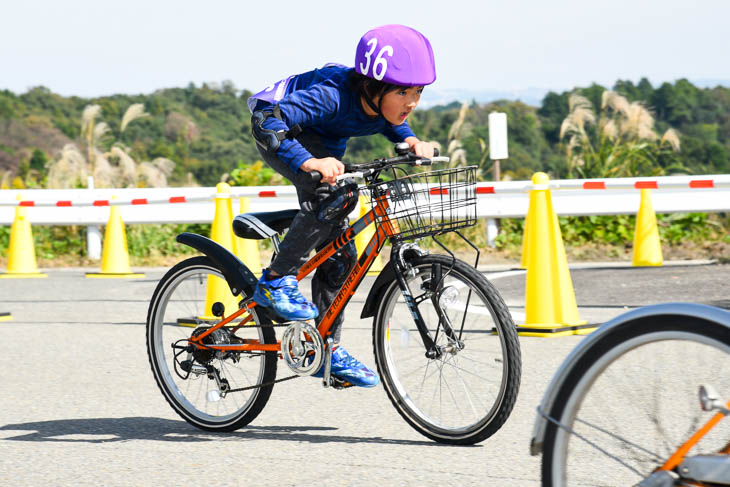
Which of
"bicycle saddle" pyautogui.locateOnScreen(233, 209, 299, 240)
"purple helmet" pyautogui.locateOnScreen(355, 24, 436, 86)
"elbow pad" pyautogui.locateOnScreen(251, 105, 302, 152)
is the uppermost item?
"purple helmet" pyautogui.locateOnScreen(355, 24, 436, 86)

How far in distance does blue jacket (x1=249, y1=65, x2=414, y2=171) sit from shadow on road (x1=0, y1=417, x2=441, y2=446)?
3.93 feet

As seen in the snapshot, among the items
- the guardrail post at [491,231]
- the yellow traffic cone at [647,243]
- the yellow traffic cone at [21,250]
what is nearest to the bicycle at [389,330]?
the yellow traffic cone at [647,243]

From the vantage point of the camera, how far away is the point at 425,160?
14.7 ft

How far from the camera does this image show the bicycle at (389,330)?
169 inches

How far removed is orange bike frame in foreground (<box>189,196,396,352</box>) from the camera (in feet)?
14.6

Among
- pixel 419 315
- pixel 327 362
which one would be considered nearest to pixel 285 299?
pixel 327 362

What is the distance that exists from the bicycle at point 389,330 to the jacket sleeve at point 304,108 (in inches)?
11.4

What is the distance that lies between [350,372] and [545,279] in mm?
3024

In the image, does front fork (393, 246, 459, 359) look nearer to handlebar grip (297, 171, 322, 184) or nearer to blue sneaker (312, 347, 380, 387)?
blue sneaker (312, 347, 380, 387)

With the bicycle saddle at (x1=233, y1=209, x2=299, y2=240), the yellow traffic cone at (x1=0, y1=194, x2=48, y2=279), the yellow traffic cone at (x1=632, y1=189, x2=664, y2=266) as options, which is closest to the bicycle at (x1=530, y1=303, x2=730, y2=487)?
the bicycle saddle at (x1=233, y1=209, x2=299, y2=240)

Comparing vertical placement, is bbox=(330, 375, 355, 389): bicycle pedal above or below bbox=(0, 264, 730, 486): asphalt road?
above

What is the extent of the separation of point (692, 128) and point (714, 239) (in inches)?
1137

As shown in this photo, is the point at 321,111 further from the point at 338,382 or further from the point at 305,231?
the point at 338,382

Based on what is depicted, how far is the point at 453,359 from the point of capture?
176 inches
